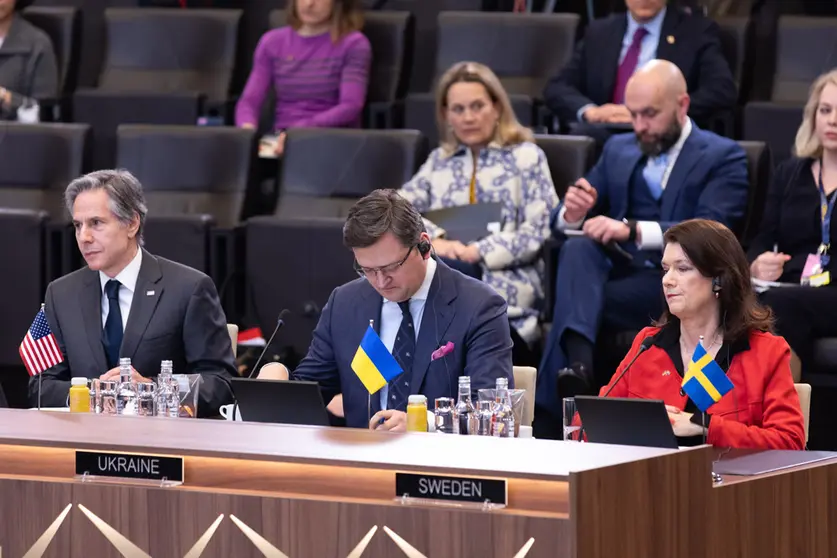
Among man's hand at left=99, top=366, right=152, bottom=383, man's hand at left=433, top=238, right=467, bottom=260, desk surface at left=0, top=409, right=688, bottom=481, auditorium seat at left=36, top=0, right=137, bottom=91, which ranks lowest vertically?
desk surface at left=0, top=409, right=688, bottom=481

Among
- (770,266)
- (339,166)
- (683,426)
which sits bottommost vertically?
(683,426)

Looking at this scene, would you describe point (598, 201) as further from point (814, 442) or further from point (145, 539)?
point (145, 539)

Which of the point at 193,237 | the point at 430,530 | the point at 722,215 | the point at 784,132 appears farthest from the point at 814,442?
the point at 430,530

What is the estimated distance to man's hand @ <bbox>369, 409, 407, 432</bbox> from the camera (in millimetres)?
3156

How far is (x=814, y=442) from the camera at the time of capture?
485 cm

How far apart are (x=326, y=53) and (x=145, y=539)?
3.71 meters

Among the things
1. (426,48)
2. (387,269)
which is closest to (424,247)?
(387,269)

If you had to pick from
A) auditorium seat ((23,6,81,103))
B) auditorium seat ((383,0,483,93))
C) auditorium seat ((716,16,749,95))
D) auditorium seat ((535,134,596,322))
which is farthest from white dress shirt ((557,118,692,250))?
auditorium seat ((23,6,81,103))

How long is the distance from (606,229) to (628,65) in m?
1.17

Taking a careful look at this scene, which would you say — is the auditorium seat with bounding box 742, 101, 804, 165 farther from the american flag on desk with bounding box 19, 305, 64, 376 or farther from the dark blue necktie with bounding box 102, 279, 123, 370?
the american flag on desk with bounding box 19, 305, 64, 376

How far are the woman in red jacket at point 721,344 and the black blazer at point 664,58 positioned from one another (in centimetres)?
231

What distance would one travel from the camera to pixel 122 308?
399 centimetres

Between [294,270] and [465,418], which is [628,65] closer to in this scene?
[294,270]

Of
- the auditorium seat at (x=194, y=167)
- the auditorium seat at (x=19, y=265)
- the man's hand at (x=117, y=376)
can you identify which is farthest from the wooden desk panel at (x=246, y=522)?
the auditorium seat at (x=194, y=167)
